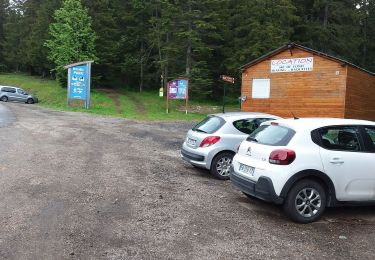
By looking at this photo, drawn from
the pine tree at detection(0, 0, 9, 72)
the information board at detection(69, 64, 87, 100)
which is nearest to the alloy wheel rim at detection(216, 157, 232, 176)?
the information board at detection(69, 64, 87, 100)

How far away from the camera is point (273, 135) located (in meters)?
7.15

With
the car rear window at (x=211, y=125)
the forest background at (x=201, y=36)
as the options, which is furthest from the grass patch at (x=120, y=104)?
the car rear window at (x=211, y=125)

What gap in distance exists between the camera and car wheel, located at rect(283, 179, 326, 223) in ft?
21.5

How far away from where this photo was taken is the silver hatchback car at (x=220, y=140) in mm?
9867

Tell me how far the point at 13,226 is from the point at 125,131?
13.2 meters

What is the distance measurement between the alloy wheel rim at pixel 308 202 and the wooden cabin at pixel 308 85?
43.2 ft

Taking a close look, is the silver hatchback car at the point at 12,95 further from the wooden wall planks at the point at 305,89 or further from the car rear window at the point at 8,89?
the wooden wall planks at the point at 305,89

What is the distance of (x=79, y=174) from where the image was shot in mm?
9477

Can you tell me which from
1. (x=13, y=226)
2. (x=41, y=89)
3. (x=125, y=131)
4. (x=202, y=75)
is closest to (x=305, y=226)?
(x=13, y=226)

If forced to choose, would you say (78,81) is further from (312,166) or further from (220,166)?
(312,166)

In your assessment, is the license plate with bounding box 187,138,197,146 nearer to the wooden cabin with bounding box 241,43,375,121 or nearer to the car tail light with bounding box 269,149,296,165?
the car tail light with bounding box 269,149,296,165

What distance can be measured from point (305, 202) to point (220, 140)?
11.5ft

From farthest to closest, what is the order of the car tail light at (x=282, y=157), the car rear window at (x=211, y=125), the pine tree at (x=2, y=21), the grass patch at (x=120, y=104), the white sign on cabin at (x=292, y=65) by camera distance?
the pine tree at (x=2, y=21) → the grass patch at (x=120, y=104) → the white sign on cabin at (x=292, y=65) → the car rear window at (x=211, y=125) → the car tail light at (x=282, y=157)

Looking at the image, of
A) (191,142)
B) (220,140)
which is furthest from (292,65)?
(220,140)
